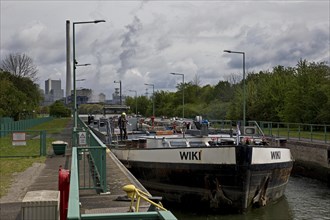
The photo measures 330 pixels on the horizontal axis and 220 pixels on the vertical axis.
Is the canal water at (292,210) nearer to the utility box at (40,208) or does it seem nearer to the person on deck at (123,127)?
the person on deck at (123,127)

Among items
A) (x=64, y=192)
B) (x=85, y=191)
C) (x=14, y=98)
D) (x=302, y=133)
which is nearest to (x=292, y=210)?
(x=85, y=191)

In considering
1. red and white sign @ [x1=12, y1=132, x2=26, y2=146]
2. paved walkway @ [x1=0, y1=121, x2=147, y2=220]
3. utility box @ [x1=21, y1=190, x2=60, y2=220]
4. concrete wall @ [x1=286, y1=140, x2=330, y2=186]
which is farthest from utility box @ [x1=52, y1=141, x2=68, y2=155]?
utility box @ [x1=21, y1=190, x2=60, y2=220]

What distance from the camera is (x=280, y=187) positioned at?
19.4 meters

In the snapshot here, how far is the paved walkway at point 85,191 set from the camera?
386 inches

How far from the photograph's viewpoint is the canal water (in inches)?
664

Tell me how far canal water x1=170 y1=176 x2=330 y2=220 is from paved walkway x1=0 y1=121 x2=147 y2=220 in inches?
137

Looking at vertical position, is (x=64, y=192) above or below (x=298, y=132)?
above

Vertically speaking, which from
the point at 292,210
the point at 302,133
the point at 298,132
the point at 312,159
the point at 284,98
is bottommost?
the point at 292,210

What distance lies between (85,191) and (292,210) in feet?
31.0

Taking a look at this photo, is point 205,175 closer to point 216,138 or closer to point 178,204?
point 178,204

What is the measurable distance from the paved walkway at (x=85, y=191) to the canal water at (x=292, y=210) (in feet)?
11.4

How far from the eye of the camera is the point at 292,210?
1809 cm

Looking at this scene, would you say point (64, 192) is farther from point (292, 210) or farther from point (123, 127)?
point (123, 127)

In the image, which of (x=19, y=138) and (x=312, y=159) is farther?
(x=312, y=159)
